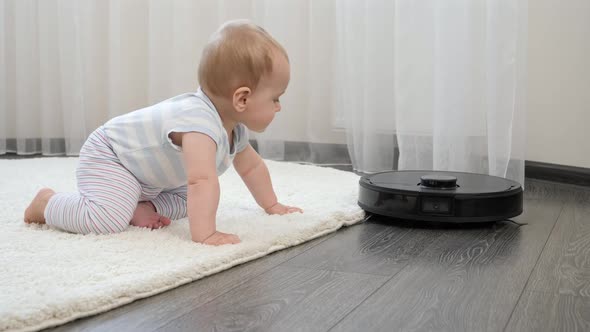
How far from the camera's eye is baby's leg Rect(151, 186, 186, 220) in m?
1.47

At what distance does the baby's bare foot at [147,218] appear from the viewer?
138 centimetres

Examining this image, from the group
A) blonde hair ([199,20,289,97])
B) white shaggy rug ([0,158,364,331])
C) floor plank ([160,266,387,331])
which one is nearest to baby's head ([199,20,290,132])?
blonde hair ([199,20,289,97])

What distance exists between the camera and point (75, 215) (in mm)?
1308

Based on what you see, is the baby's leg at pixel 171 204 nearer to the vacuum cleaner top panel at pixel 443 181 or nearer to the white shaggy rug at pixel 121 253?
the white shaggy rug at pixel 121 253

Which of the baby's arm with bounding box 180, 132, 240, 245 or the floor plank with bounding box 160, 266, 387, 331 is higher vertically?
the baby's arm with bounding box 180, 132, 240, 245

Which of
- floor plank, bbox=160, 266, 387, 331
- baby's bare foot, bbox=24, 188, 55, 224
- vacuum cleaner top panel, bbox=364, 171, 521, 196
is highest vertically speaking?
vacuum cleaner top panel, bbox=364, 171, 521, 196

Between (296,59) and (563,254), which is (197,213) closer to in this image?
(563,254)

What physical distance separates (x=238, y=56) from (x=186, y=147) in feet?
0.60

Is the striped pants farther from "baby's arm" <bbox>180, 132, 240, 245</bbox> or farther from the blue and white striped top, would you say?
"baby's arm" <bbox>180, 132, 240, 245</bbox>

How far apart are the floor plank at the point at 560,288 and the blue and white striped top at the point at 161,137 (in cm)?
59

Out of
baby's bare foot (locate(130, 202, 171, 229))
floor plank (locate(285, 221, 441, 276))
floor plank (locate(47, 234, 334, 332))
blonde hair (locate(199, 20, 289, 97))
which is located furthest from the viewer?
baby's bare foot (locate(130, 202, 171, 229))

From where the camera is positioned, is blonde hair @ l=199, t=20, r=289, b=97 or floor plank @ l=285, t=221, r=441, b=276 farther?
blonde hair @ l=199, t=20, r=289, b=97

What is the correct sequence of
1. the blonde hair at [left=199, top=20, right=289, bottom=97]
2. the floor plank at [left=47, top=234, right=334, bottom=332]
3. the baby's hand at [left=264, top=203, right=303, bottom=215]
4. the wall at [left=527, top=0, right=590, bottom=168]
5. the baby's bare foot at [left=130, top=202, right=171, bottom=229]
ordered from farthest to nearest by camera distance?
the wall at [left=527, top=0, right=590, bottom=168]
the baby's hand at [left=264, top=203, right=303, bottom=215]
the baby's bare foot at [left=130, top=202, right=171, bottom=229]
the blonde hair at [left=199, top=20, right=289, bottom=97]
the floor plank at [left=47, top=234, right=334, bottom=332]

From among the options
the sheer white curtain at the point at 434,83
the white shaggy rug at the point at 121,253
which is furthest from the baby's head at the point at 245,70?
the sheer white curtain at the point at 434,83
